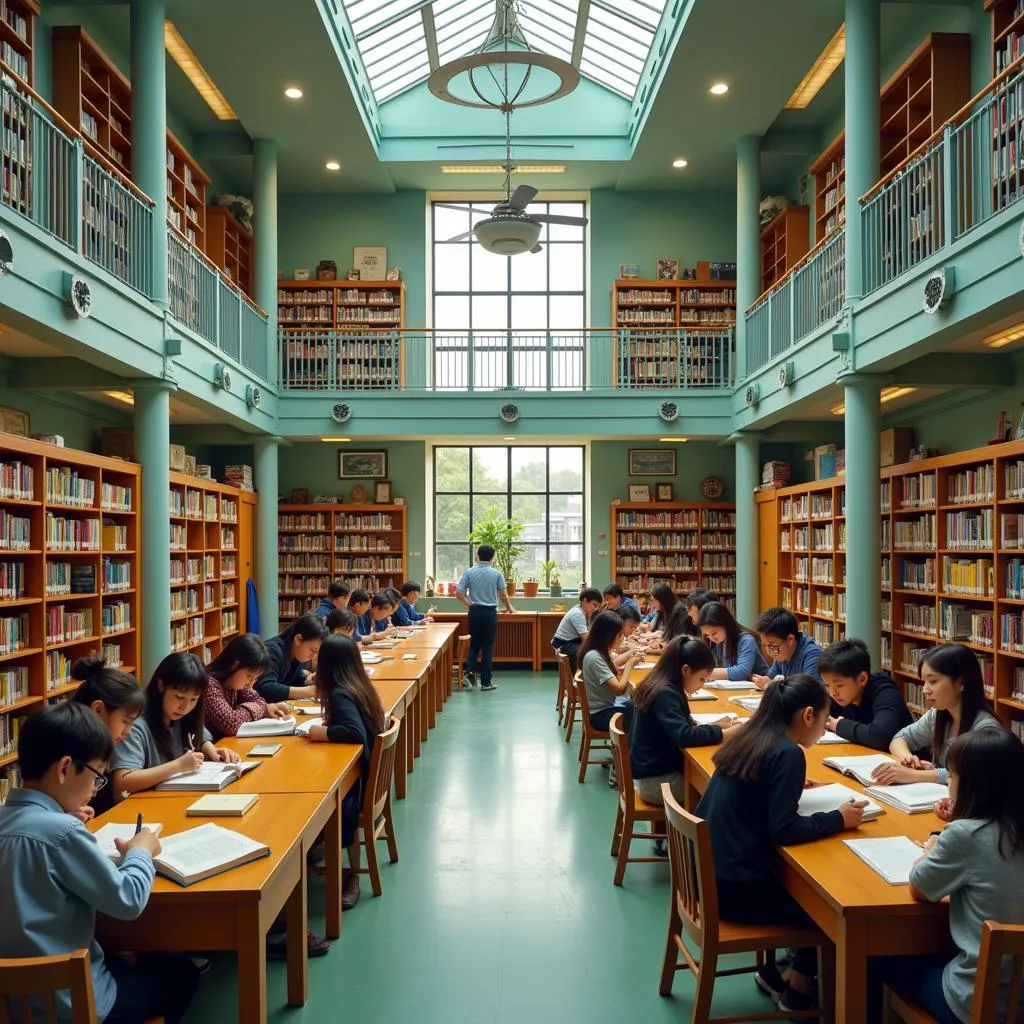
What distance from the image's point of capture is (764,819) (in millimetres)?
2713

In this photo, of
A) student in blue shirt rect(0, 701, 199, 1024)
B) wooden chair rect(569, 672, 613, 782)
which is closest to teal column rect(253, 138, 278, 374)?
wooden chair rect(569, 672, 613, 782)

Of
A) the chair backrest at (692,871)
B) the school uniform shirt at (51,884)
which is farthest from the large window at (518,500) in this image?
the school uniform shirt at (51,884)

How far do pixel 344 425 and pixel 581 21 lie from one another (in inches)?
228

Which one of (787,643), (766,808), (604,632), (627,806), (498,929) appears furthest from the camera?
(604,632)

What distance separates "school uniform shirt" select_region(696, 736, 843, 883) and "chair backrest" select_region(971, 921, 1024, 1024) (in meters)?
0.66

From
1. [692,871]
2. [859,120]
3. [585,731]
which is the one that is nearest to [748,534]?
[859,120]

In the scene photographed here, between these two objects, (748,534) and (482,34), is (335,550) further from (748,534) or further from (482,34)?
(482,34)

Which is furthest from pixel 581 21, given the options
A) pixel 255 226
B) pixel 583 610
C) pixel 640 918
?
pixel 640 918

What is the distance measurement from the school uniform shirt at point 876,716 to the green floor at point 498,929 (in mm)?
1124

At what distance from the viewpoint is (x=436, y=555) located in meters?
13.2

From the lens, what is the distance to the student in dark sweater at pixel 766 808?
8.70 feet

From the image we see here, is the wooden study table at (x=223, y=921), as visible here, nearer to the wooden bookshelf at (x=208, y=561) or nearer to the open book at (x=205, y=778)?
the open book at (x=205, y=778)

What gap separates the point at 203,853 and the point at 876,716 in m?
2.81

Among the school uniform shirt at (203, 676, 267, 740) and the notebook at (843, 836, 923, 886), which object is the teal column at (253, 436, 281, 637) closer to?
the school uniform shirt at (203, 676, 267, 740)
